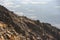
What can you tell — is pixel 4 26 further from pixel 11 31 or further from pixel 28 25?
pixel 28 25

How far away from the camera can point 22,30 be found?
100500mm

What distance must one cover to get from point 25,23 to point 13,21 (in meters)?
11.3

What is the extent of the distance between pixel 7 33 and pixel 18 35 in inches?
276

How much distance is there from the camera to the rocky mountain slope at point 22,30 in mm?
88812

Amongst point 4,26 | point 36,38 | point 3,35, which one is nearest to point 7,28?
point 4,26

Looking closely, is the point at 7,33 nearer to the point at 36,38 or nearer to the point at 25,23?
the point at 36,38

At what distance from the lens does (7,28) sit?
9125cm

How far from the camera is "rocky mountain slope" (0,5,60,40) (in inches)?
3497

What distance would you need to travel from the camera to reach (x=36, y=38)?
10475cm

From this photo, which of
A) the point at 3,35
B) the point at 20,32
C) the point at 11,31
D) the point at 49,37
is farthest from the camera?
the point at 49,37

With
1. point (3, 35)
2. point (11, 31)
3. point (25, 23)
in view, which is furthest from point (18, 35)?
point (25, 23)

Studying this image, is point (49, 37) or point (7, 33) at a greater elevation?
point (7, 33)

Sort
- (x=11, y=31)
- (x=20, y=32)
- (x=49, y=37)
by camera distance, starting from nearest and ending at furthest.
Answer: (x=11, y=31)
(x=20, y=32)
(x=49, y=37)

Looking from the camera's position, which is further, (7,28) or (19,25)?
(19,25)
